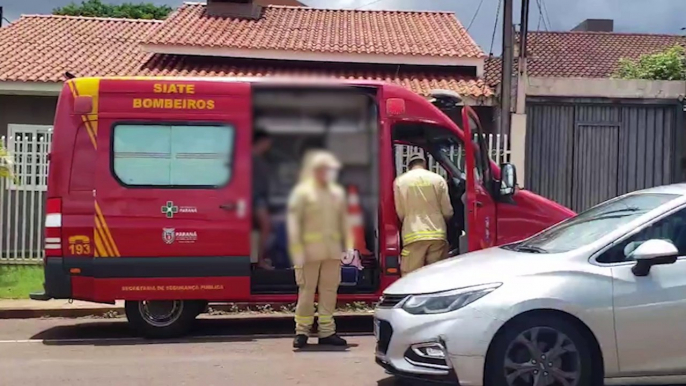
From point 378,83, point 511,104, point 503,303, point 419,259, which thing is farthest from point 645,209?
point 511,104

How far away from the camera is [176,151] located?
812 centimetres

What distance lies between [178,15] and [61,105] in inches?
433

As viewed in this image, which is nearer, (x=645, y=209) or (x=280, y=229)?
(x=645, y=209)

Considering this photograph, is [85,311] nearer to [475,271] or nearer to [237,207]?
[237,207]

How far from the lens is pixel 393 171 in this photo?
27.5 ft

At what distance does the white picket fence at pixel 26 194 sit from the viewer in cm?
1234

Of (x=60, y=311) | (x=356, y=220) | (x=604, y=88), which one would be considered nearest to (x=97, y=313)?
(x=60, y=311)

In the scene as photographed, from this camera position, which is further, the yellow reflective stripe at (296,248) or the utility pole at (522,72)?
the utility pole at (522,72)

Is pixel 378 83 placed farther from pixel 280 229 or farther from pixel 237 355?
pixel 237 355

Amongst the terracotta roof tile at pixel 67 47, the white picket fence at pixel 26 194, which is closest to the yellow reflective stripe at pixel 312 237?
the white picket fence at pixel 26 194

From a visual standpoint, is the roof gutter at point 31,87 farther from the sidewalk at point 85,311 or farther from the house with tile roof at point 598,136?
the house with tile roof at point 598,136

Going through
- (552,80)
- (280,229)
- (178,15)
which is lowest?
(280,229)

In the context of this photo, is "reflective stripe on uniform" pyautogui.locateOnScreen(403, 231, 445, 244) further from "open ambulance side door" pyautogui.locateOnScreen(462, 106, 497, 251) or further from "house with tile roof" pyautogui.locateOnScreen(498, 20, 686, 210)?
"house with tile roof" pyautogui.locateOnScreen(498, 20, 686, 210)

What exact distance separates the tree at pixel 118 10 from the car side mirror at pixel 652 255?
129 feet
